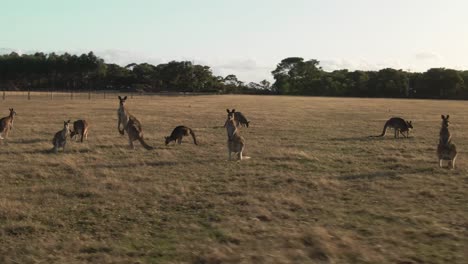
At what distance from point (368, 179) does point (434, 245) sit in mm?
5035

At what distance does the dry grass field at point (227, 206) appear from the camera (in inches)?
266

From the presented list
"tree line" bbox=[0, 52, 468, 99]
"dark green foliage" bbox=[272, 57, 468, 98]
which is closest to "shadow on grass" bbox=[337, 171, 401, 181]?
"tree line" bbox=[0, 52, 468, 99]

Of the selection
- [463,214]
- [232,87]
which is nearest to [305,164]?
[463,214]

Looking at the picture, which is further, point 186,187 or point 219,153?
point 219,153

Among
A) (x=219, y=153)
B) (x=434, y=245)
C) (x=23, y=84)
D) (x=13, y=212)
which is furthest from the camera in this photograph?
(x=23, y=84)

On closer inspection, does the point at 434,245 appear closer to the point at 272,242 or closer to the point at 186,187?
the point at 272,242

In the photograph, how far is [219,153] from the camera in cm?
1602

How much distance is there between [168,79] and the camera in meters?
113

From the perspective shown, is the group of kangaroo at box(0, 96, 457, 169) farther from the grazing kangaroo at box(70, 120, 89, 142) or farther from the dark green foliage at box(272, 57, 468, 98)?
the dark green foliage at box(272, 57, 468, 98)

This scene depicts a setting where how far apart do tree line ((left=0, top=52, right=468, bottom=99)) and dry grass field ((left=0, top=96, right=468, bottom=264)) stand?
95005 mm

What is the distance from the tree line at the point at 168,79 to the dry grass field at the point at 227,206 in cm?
9501

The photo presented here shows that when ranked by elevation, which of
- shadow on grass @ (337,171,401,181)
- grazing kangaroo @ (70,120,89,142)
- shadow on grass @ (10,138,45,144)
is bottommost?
shadow on grass @ (10,138,45,144)

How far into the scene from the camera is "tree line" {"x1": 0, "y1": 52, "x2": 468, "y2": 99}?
112 m

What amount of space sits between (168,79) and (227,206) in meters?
105
